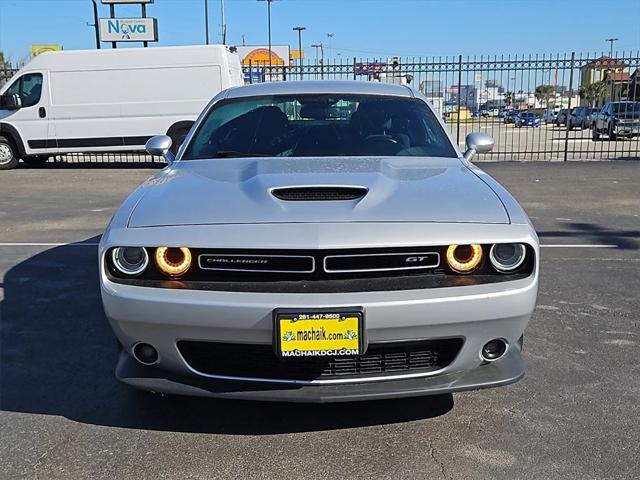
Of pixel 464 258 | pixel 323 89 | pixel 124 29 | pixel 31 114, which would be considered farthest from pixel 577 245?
pixel 124 29

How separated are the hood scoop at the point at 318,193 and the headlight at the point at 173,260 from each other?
20.6 inches

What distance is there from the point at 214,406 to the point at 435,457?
113 cm

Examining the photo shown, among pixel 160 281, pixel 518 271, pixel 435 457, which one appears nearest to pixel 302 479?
pixel 435 457

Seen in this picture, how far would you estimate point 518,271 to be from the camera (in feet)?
9.57

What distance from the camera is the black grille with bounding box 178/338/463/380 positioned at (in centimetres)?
281

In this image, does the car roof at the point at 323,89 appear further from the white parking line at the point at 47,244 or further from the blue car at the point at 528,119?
the blue car at the point at 528,119

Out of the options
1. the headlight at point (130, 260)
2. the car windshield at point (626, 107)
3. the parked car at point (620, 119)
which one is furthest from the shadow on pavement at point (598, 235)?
the car windshield at point (626, 107)

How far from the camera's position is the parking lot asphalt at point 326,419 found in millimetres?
2824

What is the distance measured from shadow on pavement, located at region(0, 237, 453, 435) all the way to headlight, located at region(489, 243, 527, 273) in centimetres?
85

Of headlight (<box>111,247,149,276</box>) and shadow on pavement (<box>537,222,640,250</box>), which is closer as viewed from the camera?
headlight (<box>111,247,149,276</box>)

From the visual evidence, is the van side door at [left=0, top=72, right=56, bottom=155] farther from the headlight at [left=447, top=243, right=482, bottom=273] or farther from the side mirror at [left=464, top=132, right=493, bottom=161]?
the headlight at [left=447, top=243, right=482, bottom=273]

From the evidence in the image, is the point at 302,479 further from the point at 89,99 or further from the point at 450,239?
the point at 89,99

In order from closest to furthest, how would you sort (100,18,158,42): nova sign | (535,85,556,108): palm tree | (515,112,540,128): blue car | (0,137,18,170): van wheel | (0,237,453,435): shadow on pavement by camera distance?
(0,237,453,435): shadow on pavement → (0,137,18,170): van wheel → (535,85,556,108): palm tree → (100,18,158,42): nova sign → (515,112,540,128): blue car

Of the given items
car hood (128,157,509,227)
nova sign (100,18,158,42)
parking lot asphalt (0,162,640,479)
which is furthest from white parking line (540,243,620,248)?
nova sign (100,18,158,42)
